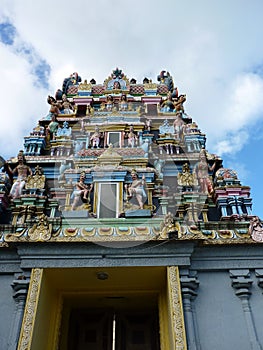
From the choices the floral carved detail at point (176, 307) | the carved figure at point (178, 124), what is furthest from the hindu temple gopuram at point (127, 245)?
Result: the carved figure at point (178, 124)

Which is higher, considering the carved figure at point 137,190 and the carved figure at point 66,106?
the carved figure at point 66,106

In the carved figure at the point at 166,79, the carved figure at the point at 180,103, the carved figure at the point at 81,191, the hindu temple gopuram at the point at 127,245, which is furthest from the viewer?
the carved figure at the point at 166,79

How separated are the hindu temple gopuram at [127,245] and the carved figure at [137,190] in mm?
37

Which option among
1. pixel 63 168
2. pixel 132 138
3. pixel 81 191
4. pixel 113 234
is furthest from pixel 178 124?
pixel 113 234

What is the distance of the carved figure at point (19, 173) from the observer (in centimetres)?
1125

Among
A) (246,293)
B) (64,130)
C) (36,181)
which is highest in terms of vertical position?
(64,130)

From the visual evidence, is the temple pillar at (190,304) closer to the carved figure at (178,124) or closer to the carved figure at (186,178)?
the carved figure at (186,178)

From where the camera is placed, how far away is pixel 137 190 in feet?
35.7

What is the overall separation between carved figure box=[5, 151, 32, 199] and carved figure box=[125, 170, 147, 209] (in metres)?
3.41

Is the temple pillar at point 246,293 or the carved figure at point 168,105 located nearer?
the temple pillar at point 246,293

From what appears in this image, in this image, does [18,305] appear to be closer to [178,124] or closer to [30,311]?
[30,311]

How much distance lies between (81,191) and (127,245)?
347 cm

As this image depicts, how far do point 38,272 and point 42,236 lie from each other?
0.80 meters

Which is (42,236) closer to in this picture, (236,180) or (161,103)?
(236,180)
